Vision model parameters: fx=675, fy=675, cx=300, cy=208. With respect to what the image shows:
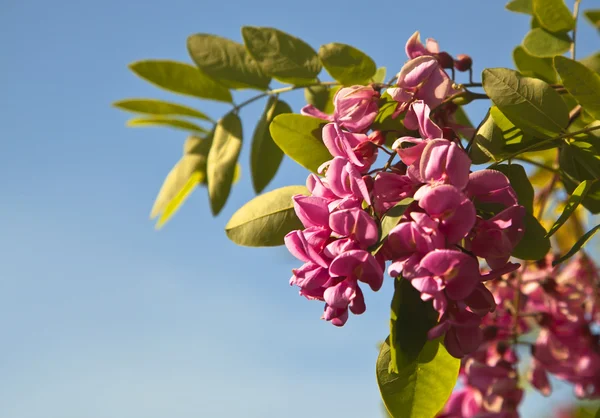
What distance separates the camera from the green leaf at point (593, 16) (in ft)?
4.63

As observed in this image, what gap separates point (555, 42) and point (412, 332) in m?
0.69

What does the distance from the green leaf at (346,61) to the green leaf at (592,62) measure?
1.28 feet

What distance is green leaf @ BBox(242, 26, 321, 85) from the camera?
110 cm

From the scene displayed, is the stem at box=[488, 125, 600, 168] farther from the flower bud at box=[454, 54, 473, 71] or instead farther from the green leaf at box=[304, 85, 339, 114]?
the green leaf at box=[304, 85, 339, 114]

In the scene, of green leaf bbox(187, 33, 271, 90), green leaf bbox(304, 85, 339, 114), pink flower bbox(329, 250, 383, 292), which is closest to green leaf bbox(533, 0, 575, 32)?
green leaf bbox(304, 85, 339, 114)

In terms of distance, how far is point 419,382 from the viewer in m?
0.80

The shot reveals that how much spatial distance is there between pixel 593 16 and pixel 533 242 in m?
0.82

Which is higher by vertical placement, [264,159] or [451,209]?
[264,159]

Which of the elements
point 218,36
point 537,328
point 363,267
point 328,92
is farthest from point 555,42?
point 537,328

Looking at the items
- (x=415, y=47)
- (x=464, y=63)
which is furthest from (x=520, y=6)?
(x=415, y=47)

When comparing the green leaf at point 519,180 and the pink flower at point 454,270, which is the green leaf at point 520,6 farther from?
the pink flower at point 454,270

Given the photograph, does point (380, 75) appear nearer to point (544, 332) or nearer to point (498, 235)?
point (498, 235)

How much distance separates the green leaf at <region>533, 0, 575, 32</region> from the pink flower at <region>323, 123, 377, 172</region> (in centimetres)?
53

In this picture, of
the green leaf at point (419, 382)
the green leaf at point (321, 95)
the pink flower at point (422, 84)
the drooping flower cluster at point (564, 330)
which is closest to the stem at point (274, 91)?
the green leaf at point (321, 95)
